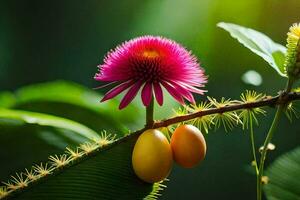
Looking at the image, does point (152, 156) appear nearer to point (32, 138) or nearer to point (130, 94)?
point (130, 94)

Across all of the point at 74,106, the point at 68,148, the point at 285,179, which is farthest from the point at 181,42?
the point at 68,148

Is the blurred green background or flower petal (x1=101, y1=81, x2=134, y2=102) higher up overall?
the blurred green background

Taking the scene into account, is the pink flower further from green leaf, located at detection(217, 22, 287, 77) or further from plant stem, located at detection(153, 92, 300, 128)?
green leaf, located at detection(217, 22, 287, 77)

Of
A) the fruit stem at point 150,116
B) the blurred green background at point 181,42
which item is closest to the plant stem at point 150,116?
the fruit stem at point 150,116

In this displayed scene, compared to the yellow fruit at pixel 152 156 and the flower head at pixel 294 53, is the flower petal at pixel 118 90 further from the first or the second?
the flower head at pixel 294 53

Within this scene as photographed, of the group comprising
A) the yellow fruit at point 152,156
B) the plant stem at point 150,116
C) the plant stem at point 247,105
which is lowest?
the yellow fruit at point 152,156

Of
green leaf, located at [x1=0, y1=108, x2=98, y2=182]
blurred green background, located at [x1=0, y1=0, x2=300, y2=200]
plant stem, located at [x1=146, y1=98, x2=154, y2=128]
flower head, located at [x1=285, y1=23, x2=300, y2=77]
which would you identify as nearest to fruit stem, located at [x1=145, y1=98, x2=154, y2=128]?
plant stem, located at [x1=146, y1=98, x2=154, y2=128]
